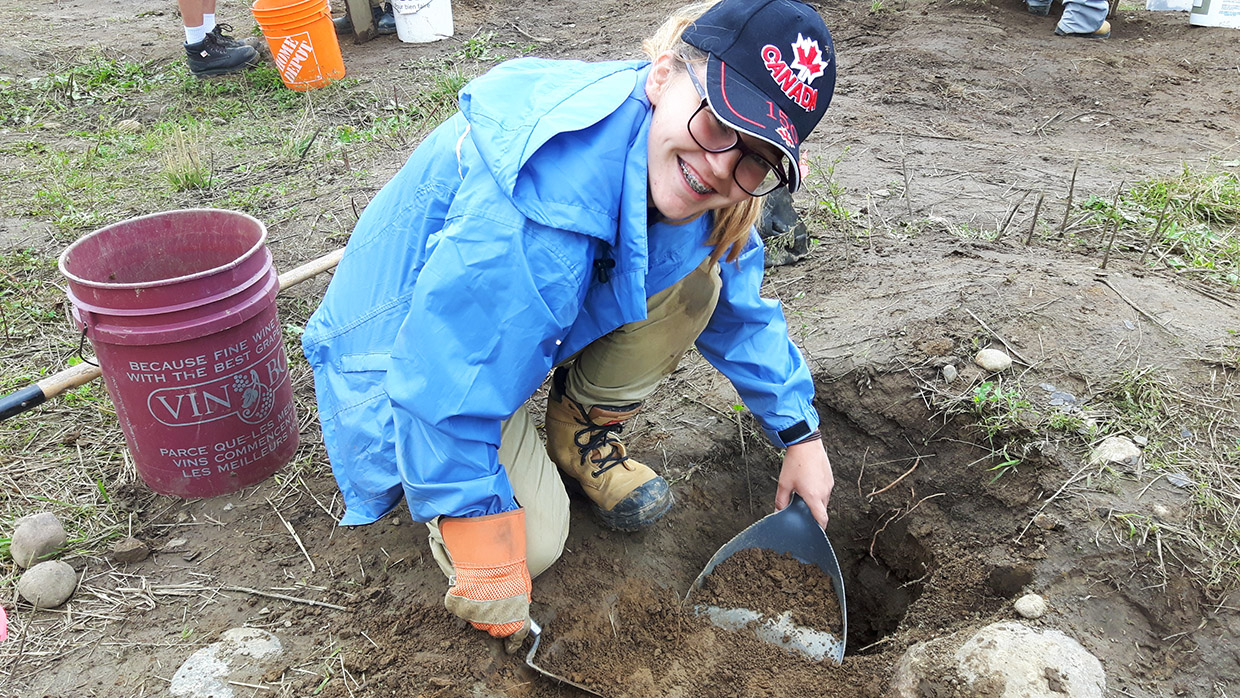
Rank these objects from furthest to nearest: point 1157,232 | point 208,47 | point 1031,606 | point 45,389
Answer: point 208,47 < point 1157,232 < point 45,389 < point 1031,606

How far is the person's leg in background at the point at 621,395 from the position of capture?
1.95 metres

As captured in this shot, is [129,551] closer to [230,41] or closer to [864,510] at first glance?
[864,510]

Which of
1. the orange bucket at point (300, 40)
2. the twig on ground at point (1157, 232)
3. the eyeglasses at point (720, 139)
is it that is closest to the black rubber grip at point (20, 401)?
the eyeglasses at point (720, 139)

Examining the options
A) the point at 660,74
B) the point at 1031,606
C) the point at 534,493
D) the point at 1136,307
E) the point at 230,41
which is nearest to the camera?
the point at 660,74

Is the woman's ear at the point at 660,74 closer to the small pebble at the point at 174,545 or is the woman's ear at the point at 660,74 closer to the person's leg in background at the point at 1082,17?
the small pebble at the point at 174,545

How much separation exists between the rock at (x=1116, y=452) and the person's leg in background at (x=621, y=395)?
0.98 meters

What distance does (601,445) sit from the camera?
2.21 meters

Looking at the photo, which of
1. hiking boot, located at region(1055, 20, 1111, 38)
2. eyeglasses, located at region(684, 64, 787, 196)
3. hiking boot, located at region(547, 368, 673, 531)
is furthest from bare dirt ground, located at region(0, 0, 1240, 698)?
hiking boot, located at region(1055, 20, 1111, 38)

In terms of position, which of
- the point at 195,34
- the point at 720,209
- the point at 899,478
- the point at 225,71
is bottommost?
the point at 899,478

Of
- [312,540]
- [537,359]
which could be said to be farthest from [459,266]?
[312,540]

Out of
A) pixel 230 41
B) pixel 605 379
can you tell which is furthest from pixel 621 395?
pixel 230 41

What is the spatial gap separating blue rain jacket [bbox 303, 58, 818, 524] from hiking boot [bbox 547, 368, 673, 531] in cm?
52

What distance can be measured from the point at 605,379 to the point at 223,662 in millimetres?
1002

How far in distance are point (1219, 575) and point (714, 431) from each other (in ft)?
3.86
